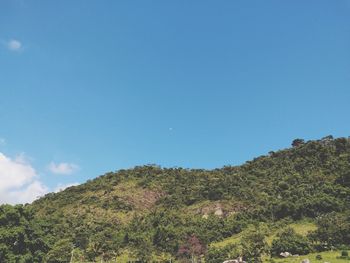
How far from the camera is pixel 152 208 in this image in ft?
419

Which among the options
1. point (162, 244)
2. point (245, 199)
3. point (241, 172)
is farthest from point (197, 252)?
point (241, 172)

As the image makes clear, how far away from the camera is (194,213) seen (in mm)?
114250

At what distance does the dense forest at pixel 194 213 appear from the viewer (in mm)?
67188

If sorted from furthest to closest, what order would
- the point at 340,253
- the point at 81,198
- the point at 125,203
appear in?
the point at 81,198, the point at 125,203, the point at 340,253

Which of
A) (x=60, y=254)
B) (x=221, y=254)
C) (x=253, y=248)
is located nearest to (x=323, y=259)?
(x=253, y=248)

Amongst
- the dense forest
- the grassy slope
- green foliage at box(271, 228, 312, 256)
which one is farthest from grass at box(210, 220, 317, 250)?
green foliage at box(271, 228, 312, 256)

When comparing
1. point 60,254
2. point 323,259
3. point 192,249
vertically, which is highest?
point 60,254

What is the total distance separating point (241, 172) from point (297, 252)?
70.3 m

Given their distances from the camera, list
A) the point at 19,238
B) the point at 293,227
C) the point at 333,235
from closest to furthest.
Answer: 1. the point at 19,238
2. the point at 333,235
3. the point at 293,227

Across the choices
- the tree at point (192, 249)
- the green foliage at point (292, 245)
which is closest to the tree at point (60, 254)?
the tree at point (192, 249)

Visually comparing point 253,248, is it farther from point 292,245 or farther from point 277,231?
point 277,231

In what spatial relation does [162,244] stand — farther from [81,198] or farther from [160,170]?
[160,170]

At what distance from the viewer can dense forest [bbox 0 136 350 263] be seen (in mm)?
67188

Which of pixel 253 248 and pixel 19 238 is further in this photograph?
pixel 253 248
